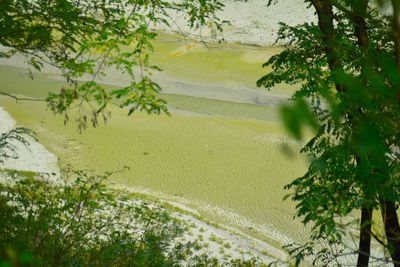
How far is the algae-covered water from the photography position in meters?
9.50

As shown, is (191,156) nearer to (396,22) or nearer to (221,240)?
(221,240)

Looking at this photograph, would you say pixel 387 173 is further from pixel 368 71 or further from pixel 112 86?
pixel 112 86

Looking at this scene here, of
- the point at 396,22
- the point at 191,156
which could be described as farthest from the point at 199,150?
the point at 396,22

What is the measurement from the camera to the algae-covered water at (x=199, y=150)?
31.2 feet

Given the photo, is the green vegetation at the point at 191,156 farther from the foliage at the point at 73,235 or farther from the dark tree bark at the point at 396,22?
the dark tree bark at the point at 396,22

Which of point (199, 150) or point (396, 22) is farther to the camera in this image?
point (199, 150)

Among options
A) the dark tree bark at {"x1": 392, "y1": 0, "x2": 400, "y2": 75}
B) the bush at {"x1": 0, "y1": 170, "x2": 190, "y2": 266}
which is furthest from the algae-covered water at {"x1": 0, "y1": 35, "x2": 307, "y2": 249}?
the dark tree bark at {"x1": 392, "y1": 0, "x2": 400, "y2": 75}

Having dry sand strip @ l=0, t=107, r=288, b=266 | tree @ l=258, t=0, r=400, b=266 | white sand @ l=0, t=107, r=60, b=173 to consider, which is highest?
tree @ l=258, t=0, r=400, b=266

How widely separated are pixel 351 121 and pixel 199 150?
1077cm

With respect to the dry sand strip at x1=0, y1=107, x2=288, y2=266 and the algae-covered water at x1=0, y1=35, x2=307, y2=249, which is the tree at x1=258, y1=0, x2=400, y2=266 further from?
the algae-covered water at x1=0, y1=35, x2=307, y2=249

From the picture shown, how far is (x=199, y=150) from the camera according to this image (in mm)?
11664

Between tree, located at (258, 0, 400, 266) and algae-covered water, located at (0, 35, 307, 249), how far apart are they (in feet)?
16.7

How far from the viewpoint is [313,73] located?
13.5ft

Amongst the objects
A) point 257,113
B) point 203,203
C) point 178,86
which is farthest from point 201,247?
point 178,86
